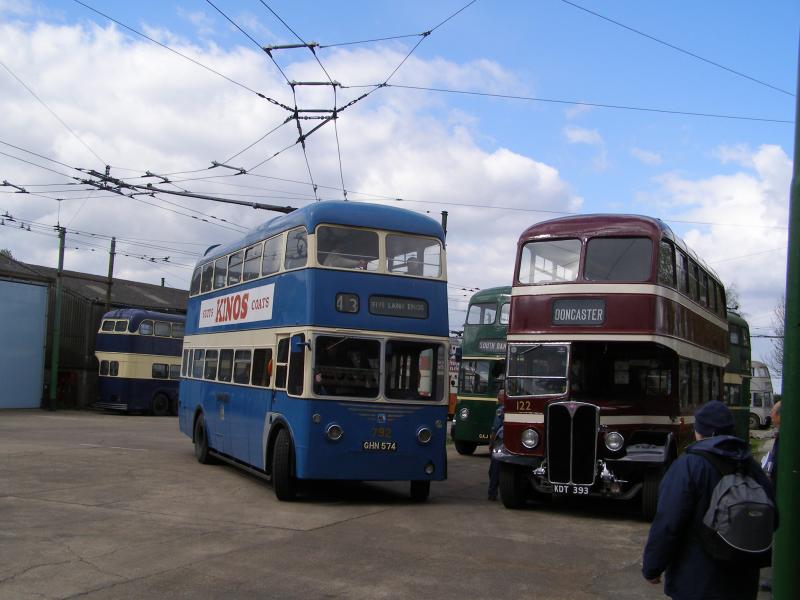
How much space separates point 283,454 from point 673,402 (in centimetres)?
567

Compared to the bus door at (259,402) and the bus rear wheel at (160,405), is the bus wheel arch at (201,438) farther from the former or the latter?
the bus rear wheel at (160,405)

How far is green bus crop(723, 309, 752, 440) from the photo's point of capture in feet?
74.1

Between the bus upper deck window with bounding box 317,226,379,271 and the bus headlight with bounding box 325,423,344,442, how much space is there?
2.23 m

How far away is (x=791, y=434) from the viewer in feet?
15.5

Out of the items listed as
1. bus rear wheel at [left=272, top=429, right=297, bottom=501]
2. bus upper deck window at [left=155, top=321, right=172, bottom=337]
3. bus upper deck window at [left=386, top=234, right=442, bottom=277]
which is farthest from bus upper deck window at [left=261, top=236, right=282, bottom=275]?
bus upper deck window at [left=155, top=321, right=172, bottom=337]

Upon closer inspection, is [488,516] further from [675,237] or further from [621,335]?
[675,237]

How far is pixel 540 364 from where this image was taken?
12.3m

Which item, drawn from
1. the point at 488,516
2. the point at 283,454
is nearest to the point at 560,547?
the point at 488,516

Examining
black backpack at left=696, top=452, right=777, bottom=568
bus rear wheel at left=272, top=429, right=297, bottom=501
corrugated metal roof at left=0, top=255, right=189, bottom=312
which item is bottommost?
bus rear wheel at left=272, top=429, right=297, bottom=501

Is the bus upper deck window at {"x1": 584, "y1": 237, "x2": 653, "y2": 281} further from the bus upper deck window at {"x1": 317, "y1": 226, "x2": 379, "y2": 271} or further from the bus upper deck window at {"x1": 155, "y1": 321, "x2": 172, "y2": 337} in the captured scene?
the bus upper deck window at {"x1": 155, "y1": 321, "x2": 172, "y2": 337}

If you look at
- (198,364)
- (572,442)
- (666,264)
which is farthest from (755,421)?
(572,442)

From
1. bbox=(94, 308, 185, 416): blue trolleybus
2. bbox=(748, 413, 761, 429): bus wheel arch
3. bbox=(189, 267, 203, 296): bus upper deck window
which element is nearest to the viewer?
bbox=(189, 267, 203, 296): bus upper deck window

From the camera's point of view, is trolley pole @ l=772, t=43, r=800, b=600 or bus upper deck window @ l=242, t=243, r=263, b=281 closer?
trolley pole @ l=772, t=43, r=800, b=600

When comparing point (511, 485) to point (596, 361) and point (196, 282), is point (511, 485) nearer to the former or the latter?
point (596, 361)
